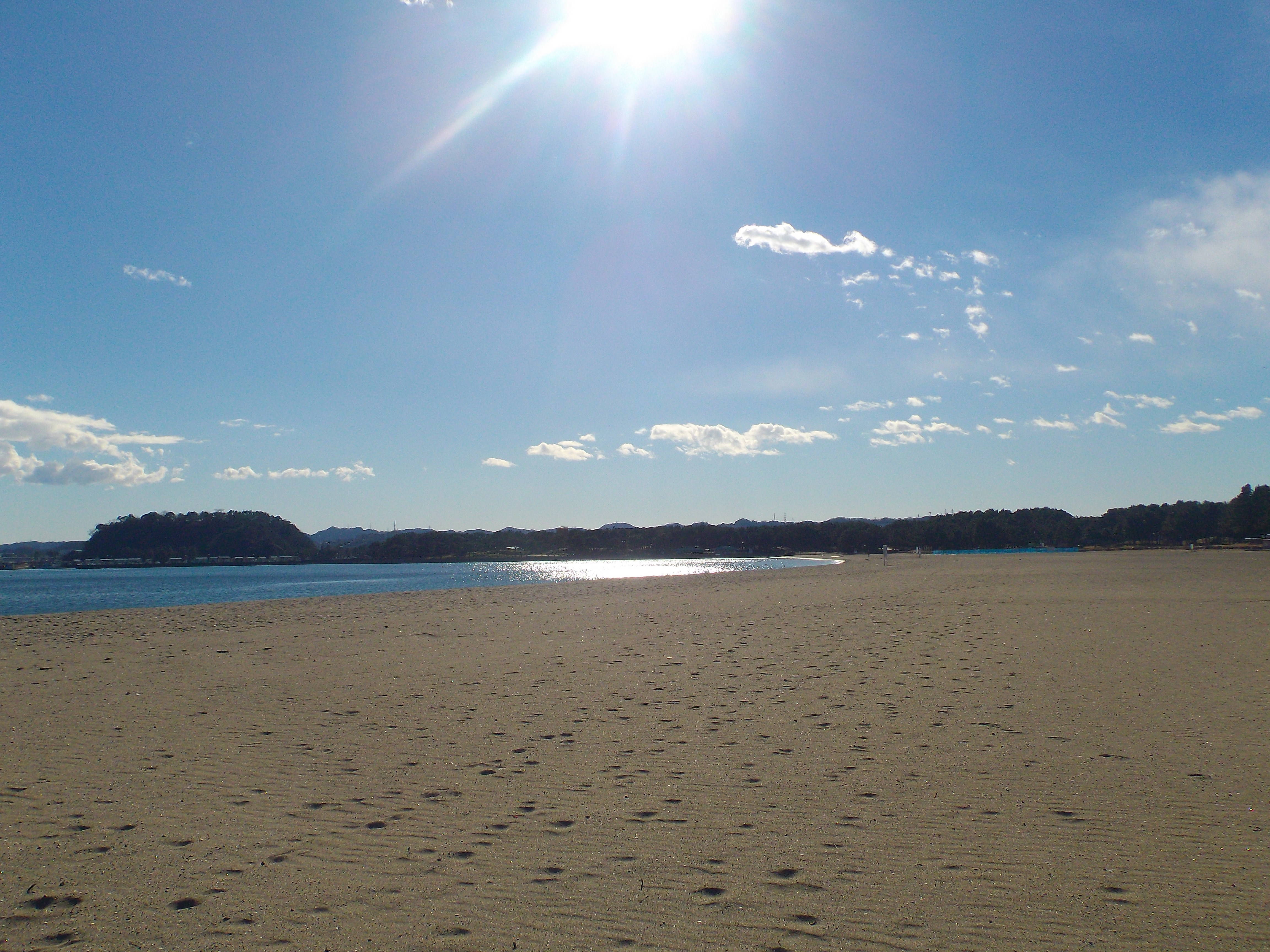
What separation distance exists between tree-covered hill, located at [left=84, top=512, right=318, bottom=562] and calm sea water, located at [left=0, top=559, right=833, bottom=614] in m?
10.9

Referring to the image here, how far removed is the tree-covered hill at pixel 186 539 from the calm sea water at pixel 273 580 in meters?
10.9

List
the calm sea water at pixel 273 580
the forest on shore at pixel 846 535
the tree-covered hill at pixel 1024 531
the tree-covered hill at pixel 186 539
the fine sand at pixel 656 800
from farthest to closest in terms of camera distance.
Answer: the tree-covered hill at pixel 186 539
the forest on shore at pixel 846 535
the tree-covered hill at pixel 1024 531
the calm sea water at pixel 273 580
the fine sand at pixel 656 800

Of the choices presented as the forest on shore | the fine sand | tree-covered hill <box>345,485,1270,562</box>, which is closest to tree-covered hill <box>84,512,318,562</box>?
the forest on shore

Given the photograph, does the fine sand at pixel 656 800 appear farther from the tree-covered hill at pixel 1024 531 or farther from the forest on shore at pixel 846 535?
the forest on shore at pixel 846 535

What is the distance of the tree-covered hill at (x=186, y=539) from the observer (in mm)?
185125

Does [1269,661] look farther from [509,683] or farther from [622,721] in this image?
[509,683]

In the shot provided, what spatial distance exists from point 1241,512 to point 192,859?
14761 cm

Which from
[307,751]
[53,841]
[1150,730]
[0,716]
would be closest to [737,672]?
[1150,730]

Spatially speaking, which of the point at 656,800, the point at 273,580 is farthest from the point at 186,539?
the point at 656,800

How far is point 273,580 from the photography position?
88.3 meters

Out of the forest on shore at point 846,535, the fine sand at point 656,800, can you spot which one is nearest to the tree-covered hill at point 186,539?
the forest on shore at point 846,535

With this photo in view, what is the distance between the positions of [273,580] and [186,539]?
404 feet

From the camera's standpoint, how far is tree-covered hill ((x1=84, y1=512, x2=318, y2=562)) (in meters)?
185

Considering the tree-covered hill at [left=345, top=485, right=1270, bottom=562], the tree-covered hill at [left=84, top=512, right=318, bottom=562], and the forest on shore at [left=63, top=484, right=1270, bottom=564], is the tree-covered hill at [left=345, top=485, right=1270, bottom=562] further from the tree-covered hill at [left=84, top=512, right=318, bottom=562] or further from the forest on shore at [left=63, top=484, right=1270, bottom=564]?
the tree-covered hill at [left=84, top=512, right=318, bottom=562]
